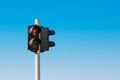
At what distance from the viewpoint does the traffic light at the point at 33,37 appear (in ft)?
43.2

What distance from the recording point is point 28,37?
1330 centimetres

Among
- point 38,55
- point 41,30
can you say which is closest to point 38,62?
point 38,55

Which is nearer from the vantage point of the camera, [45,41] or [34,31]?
[34,31]

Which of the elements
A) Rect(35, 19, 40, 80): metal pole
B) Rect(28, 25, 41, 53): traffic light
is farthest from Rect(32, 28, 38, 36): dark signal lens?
Rect(35, 19, 40, 80): metal pole

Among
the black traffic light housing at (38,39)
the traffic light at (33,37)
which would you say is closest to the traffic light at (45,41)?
the black traffic light housing at (38,39)

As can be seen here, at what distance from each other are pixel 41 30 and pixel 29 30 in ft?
2.03

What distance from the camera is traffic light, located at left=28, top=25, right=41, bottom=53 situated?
13180 mm

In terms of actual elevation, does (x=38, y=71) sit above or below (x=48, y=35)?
below

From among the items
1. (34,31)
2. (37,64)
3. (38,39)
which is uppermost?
(34,31)

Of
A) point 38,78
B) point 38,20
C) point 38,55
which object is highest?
point 38,20

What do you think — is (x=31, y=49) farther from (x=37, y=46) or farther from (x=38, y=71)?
(x=38, y=71)

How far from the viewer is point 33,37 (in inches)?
521

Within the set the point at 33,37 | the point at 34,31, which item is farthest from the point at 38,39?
the point at 34,31

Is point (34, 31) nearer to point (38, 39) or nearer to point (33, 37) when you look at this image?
point (33, 37)
